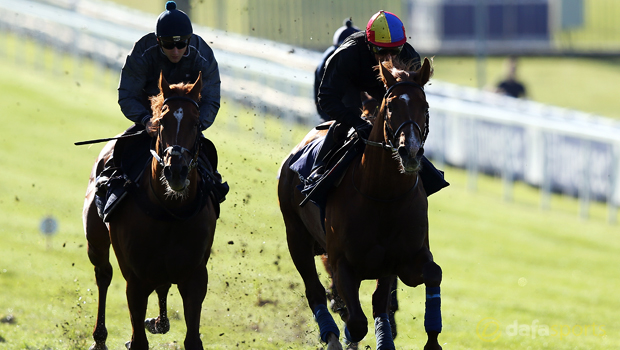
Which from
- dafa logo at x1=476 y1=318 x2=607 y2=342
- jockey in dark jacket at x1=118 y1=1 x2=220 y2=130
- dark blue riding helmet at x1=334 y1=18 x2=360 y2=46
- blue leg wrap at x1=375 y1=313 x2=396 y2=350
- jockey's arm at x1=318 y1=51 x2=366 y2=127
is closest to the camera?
blue leg wrap at x1=375 y1=313 x2=396 y2=350

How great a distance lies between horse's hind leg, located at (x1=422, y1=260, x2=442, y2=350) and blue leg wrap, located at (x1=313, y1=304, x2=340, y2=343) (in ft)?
3.16

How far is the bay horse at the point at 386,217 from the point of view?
5.16 metres

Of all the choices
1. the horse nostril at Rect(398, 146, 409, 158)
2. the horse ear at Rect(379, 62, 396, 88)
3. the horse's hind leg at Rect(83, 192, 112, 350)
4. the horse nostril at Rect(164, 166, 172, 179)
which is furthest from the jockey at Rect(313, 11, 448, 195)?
the horse's hind leg at Rect(83, 192, 112, 350)

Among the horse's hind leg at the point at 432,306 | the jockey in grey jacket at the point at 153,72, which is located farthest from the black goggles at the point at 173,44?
the horse's hind leg at the point at 432,306

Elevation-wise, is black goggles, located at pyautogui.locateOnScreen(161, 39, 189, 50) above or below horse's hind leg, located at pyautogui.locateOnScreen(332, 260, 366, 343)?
above

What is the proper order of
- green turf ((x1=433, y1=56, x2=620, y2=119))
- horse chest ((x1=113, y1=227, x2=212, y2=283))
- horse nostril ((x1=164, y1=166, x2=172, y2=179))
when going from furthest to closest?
1. green turf ((x1=433, y1=56, x2=620, y2=119))
2. horse chest ((x1=113, y1=227, x2=212, y2=283))
3. horse nostril ((x1=164, y1=166, x2=172, y2=179))

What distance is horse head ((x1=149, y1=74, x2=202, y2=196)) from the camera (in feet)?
16.7

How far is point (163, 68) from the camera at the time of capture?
6.18 meters

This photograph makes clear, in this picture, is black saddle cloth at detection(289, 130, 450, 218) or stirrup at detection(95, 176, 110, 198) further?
stirrup at detection(95, 176, 110, 198)

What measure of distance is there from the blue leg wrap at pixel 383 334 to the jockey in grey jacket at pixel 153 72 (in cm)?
173

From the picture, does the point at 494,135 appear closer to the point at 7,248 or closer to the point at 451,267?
the point at 451,267

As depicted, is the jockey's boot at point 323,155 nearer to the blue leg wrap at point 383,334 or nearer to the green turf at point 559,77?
the blue leg wrap at point 383,334

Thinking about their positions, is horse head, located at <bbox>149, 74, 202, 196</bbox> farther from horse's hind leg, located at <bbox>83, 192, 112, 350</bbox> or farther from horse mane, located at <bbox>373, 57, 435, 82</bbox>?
horse's hind leg, located at <bbox>83, 192, 112, 350</bbox>

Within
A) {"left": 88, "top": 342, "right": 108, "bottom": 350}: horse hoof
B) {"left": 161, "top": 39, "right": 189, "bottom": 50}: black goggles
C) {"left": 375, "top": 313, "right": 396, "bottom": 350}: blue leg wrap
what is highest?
{"left": 161, "top": 39, "right": 189, "bottom": 50}: black goggles
